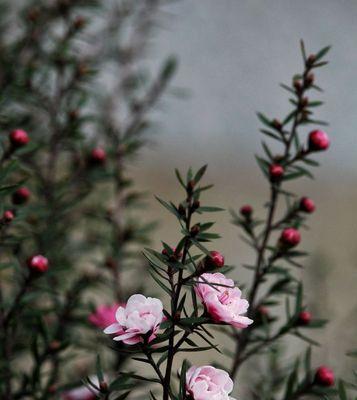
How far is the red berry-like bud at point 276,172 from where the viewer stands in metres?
0.69

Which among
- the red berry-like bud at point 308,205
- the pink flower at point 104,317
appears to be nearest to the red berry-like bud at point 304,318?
the red berry-like bud at point 308,205

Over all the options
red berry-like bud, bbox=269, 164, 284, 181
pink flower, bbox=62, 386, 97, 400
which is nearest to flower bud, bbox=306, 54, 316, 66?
red berry-like bud, bbox=269, 164, 284, 181

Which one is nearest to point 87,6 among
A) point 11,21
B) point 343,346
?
point 11,21

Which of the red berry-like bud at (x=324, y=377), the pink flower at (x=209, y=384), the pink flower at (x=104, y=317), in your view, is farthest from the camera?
the pink flower at (x=104, y=317)

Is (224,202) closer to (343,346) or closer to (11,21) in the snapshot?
(343,346)

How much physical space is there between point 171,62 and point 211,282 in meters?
0.83

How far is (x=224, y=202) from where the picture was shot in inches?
126

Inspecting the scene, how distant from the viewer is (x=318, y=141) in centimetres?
71

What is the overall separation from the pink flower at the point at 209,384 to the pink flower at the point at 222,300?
4 cm

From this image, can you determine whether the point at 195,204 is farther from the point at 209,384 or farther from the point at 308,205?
the point at 308,205

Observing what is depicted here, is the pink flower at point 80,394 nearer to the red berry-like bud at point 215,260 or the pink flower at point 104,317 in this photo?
the pink flower at point 104,317

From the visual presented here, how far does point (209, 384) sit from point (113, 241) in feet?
2.07

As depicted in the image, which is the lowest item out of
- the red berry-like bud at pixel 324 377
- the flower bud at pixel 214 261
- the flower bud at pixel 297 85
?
the red berry-like bud at pixel 324 377

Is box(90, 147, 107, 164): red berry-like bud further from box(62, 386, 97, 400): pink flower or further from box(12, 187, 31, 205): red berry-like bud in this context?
box(62, 386, 97, 400): pink flower
